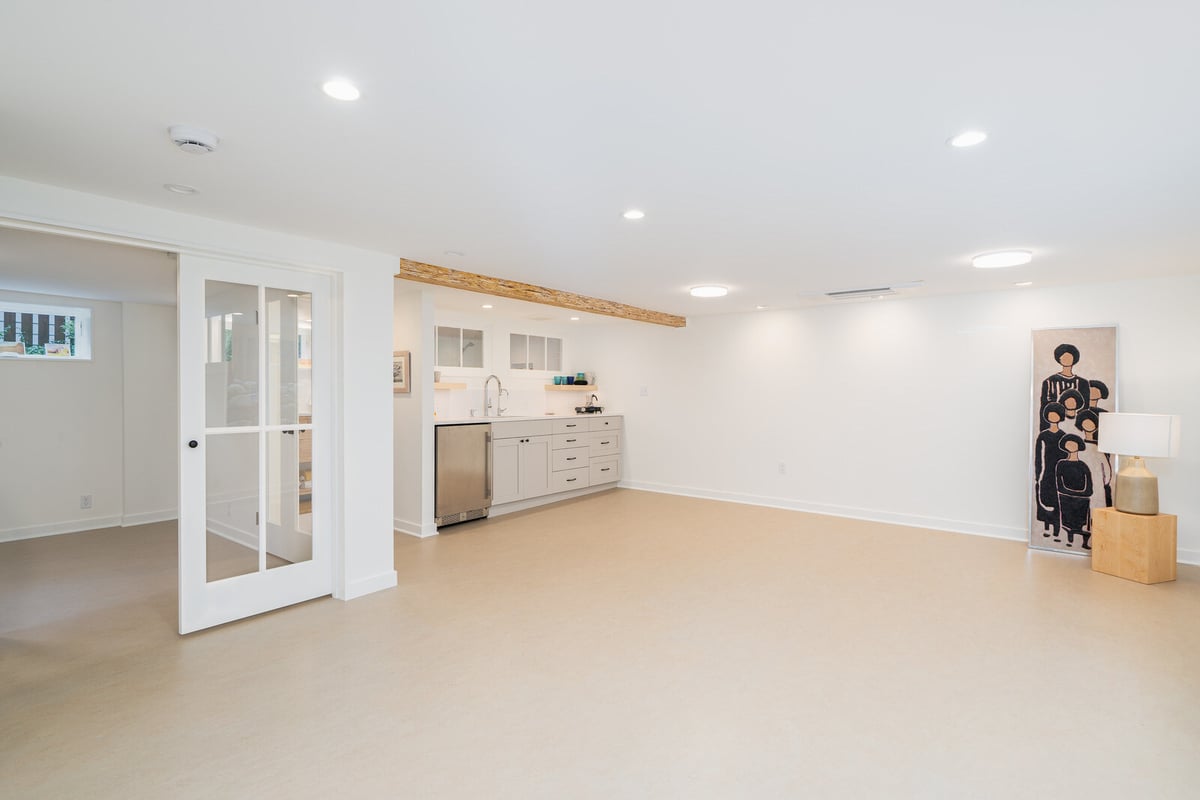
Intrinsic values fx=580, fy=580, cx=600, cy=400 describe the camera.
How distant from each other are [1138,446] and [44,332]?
901cm

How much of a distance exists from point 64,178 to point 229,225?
2.44ft

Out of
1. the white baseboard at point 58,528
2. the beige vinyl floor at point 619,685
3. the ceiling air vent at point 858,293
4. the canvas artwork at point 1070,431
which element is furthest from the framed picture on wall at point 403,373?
the canvas artwork at point 1070,431

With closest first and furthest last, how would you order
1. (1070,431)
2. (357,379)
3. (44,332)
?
(357,379), (1070,431), (44,332)

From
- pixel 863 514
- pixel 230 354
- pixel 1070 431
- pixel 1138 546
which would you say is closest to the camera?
pixel 230 354

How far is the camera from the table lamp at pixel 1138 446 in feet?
13.3

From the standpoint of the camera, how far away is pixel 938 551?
4797 millimetres

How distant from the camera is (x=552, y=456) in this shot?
664cm

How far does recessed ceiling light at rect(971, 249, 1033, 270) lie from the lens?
12.5 feet

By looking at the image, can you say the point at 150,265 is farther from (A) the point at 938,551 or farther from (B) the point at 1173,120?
(A) the point at 938,551

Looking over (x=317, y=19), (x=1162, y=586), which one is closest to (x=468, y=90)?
(x=317, y=19)

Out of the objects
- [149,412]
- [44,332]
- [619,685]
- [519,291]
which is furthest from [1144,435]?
[44,332]

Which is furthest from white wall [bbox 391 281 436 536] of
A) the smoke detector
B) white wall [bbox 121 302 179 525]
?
the smoke detector

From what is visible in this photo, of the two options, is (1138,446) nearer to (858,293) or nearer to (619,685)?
(858,293)

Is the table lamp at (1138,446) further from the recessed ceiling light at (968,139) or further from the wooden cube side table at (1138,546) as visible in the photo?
the recessed ceiling light at (968,139)
